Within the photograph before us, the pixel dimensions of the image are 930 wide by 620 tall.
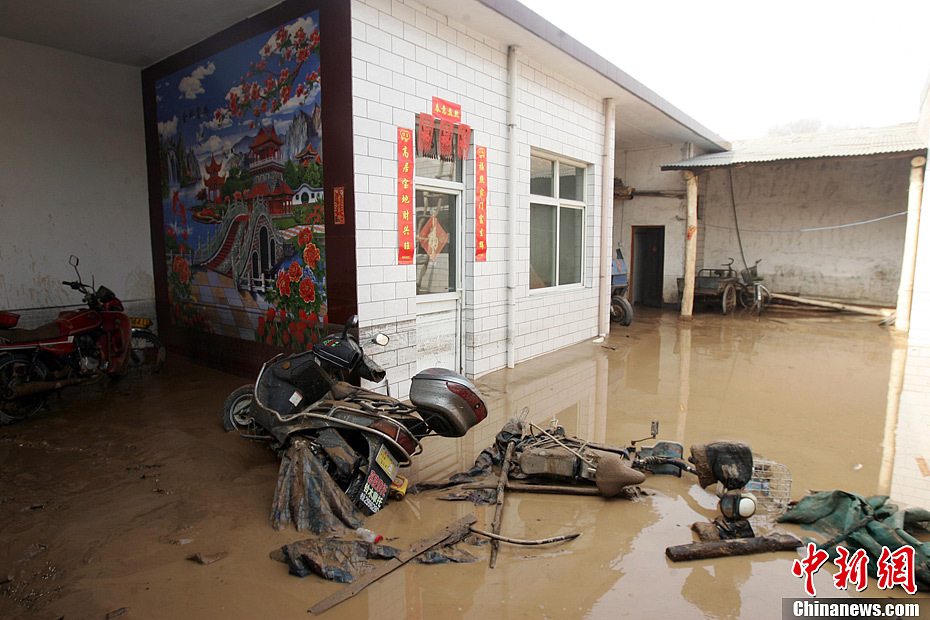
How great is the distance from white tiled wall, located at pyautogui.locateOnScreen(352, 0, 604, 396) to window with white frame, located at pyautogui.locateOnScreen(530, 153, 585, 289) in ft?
0.64

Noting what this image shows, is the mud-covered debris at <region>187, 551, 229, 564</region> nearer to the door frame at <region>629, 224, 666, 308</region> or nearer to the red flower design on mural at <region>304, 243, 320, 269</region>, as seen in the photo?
the red flower design on mural at <region>304, 243, 320, 269</region>

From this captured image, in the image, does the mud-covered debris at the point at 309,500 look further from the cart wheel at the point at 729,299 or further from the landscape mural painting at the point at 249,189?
the cart wheel at the point at 729,299

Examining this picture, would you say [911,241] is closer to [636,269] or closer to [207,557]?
[636,269]

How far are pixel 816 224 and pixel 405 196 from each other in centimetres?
1106

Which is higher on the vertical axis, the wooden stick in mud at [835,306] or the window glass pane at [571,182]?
the window glass pane at [571,182]

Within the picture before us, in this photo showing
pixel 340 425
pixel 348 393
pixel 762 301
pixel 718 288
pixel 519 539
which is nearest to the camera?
pixel 519 539

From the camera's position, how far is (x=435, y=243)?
17.8 ft

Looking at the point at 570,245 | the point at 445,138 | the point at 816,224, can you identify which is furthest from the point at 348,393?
the point at 816,224

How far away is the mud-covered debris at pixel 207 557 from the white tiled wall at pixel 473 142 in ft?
7.15

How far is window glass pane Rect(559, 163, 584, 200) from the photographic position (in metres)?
7.53

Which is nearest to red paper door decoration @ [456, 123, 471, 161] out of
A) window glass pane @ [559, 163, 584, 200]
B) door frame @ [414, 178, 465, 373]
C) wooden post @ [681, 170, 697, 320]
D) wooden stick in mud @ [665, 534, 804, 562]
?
door frame @ [414, 178, 465, 373]

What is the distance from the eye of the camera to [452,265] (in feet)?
18.6

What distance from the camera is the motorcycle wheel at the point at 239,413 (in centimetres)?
421

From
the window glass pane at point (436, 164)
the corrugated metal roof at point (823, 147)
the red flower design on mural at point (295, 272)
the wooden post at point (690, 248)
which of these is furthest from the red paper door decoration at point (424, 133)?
the wooden post at point (690, 248)
